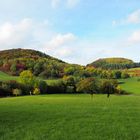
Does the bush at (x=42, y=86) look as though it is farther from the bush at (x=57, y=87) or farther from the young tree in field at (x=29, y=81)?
the bush at (x=57, y=87)

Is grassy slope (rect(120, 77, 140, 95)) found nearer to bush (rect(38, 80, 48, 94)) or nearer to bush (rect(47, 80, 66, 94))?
bush (rect(47, 80, 66, 94))

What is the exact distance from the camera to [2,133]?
18.0 m

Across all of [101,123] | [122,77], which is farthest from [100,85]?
[101,123]

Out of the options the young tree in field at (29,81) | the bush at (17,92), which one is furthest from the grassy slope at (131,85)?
the bush at (17,92)

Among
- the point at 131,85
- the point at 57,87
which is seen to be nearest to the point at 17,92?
the point at 57,87

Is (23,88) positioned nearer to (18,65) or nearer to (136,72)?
(18,65)

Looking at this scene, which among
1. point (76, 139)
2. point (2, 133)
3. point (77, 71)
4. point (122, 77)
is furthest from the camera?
point (122, 77)

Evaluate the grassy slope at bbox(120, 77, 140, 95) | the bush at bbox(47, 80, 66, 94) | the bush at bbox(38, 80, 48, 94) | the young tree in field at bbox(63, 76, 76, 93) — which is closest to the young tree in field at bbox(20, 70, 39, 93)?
the bush at bbox(38, 80, 48, 94)

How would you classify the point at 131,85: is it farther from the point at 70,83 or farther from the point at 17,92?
the point at 17,92

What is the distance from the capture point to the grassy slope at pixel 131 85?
132 m

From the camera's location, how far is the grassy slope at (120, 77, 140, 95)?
132 meters

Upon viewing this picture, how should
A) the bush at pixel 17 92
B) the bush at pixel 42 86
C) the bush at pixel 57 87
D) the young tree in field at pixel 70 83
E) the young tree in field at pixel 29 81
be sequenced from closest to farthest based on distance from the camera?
the bush at pixel 17 92
the young tree in field at pixel 29 81
the bush at pixel 42 86
the bush at pixel 57 87
the young tree in field at pixel 70 83

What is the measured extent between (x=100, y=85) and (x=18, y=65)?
75895 mm

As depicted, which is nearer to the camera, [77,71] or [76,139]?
[76,139]
